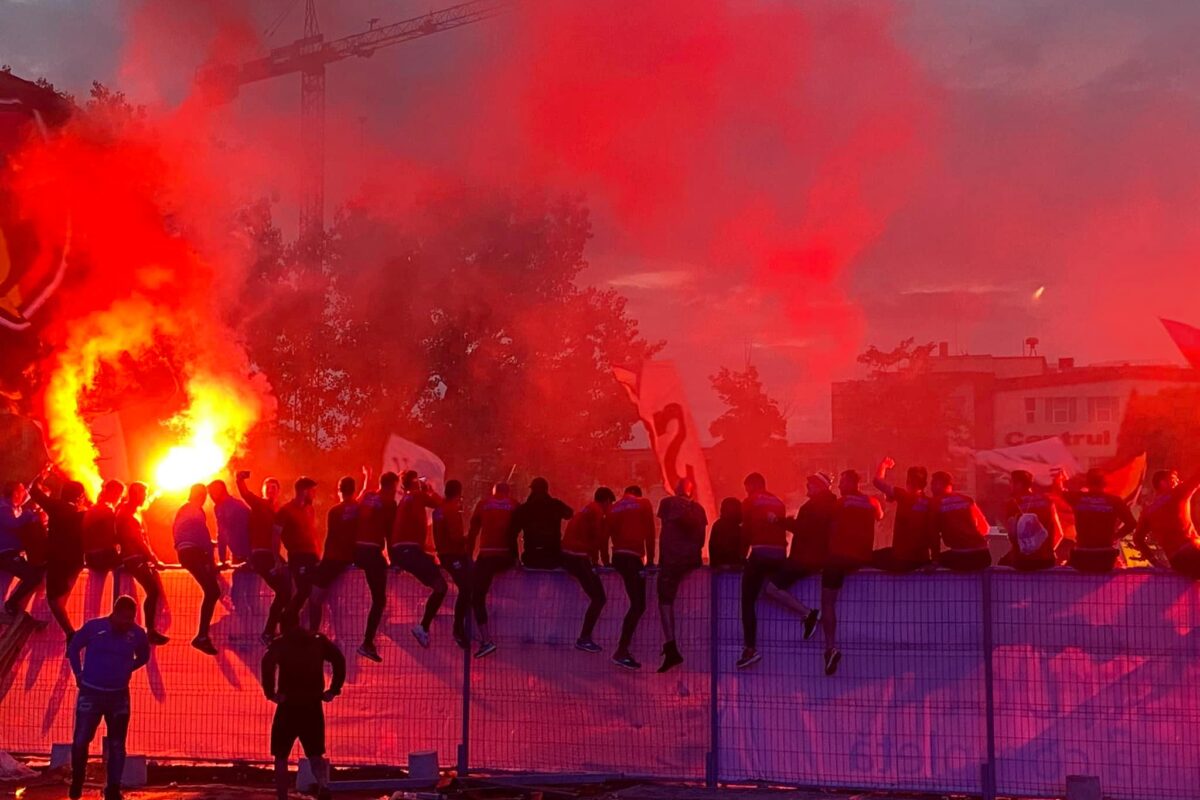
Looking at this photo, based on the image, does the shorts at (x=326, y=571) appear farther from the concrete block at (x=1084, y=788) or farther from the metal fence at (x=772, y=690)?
the concrete block at (x=1084, y=788)

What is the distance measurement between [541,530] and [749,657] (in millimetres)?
2424

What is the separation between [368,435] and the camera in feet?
172

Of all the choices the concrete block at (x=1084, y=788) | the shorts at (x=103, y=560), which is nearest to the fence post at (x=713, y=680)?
the concrete block at (x=1084, y=788)

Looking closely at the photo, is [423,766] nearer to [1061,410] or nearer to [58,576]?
[58,576]

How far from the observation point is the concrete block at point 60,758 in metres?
14.8

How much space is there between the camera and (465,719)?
14.2m

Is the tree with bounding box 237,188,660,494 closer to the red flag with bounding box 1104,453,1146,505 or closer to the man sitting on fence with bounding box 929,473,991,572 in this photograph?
the red flag with bounding box 1104,453,1146,505

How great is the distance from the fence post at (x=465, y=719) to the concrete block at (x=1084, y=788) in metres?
5.74

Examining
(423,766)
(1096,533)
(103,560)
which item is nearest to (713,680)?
(423,766)

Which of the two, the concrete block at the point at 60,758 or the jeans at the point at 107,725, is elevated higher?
the jeans at the point at 107,725

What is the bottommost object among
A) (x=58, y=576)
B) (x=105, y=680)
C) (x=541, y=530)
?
(x=105, y=680)

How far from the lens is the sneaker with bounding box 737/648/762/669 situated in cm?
1333

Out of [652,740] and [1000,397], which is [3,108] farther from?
[1000,397]

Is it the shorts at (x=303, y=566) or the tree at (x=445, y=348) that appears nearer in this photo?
the shorts at (x=303, y=566)
